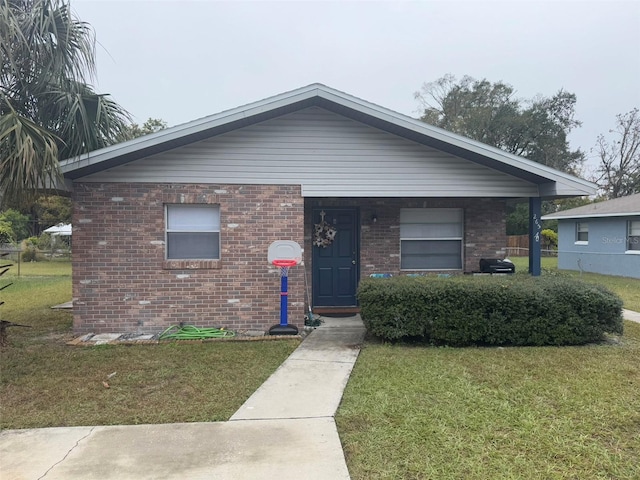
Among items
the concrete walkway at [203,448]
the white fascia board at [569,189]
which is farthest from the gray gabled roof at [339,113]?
the concrete walkway at [203,448]

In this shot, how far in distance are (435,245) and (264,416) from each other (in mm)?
6108

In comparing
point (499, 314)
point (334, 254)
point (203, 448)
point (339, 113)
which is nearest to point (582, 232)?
point (334, 254)

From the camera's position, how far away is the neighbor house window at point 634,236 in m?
16.5

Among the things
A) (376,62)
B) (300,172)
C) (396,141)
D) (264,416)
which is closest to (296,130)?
(300,172)

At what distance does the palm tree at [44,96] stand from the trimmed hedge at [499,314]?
5219mm

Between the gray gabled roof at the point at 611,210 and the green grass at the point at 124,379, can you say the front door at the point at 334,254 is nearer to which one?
the green grass at the point at 124,379

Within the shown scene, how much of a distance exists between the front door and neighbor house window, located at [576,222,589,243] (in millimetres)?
15252

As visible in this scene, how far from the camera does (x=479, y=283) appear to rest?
21.7 feet

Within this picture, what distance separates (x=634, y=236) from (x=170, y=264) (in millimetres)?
17578

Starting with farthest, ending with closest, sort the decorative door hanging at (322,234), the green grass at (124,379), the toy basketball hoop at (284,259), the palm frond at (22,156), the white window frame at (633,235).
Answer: the white window frame at (633,235), the decorative door hanging at (322,234), the toy basketball hoop at (284,259), the palm frond at (22,156), the green grass at (124,379)

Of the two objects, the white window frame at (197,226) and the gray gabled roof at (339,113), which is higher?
the gray gabled roof at (339,113)

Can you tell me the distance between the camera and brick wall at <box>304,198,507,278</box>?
29.6 feet

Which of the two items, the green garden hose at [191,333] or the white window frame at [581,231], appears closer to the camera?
the green garden hose at [191,333]

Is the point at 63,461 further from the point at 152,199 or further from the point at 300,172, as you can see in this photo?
the point at 300,172
